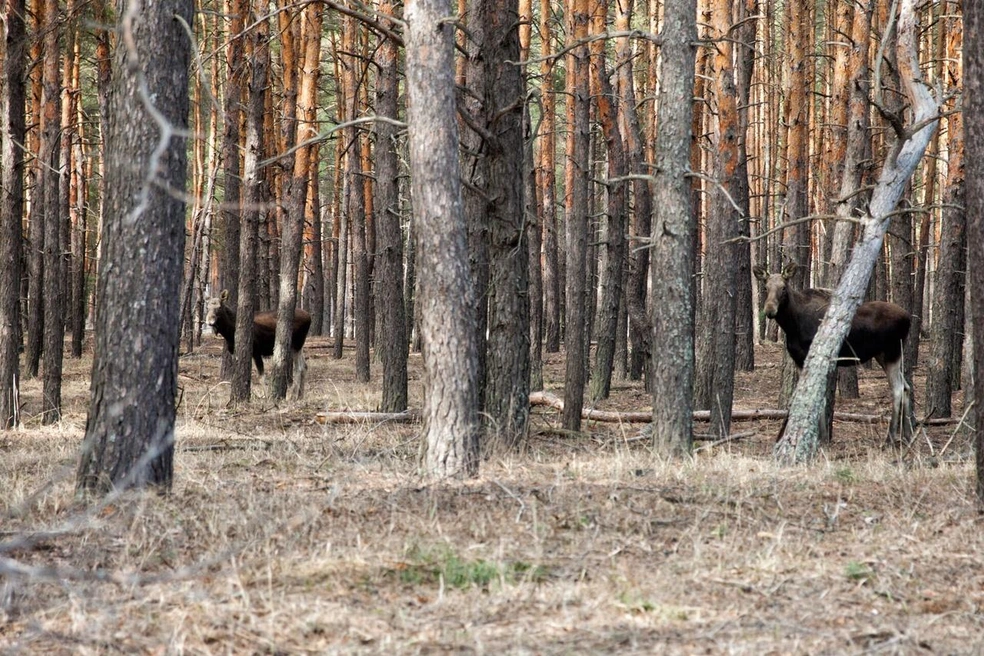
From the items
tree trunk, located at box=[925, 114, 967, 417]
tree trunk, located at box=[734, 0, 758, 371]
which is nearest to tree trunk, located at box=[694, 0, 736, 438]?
tree trunk, located at box=[734, 0, 758, 371]

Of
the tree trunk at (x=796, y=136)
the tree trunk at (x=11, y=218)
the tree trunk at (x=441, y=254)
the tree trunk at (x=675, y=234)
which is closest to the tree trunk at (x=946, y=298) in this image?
the tree trunk at (x=796, y=136)

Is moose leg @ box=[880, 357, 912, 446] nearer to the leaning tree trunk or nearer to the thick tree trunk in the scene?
the leaning tree trunk

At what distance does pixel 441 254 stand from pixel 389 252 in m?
7.21

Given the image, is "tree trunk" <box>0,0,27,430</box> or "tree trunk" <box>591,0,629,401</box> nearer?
"tree trunk" <box>0,0,27,430</box>

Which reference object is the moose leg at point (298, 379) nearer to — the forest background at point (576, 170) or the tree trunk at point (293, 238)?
the tree trunk at point (293, 238)

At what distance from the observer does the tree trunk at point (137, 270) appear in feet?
23.5

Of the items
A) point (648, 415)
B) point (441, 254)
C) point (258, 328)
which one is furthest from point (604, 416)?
point (258, 328)

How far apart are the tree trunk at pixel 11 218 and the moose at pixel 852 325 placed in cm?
898

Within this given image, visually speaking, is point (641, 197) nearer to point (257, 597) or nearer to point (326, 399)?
A: point (326, 399)

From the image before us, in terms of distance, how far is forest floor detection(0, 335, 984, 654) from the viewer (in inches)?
185

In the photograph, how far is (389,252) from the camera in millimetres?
15023

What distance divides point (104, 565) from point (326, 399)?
11482 mm

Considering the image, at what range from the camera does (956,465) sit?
375 inches

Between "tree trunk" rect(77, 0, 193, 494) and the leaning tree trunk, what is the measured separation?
5903 mm
